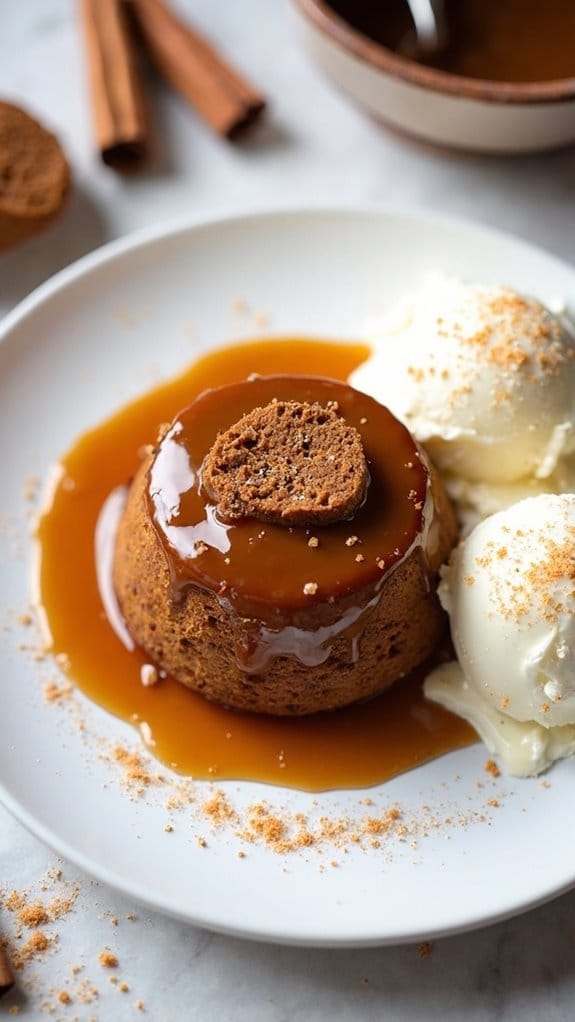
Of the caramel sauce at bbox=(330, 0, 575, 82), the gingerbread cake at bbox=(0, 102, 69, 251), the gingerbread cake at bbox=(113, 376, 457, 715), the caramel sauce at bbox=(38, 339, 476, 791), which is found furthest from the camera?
the caramel sauce at bbox=(330, 0, 575, 82)

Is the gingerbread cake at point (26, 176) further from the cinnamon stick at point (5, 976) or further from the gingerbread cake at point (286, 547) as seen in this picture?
the cinnamon stick at point (5, 976)

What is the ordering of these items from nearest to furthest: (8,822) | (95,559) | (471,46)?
(8,822), (95,559), (471,46)

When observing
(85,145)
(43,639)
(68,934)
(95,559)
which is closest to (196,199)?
(85,145)

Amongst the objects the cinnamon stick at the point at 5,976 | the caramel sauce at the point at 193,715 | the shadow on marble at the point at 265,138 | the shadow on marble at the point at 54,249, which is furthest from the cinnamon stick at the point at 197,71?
the cinnamon stick at the point at 5,976

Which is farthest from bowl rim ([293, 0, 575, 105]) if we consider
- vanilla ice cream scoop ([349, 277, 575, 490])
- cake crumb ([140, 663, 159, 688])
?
cake crumb ([140, 663, 159, 688])

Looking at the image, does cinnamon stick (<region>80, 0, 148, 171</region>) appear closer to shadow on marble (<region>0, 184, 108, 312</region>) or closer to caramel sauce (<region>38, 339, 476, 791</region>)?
shadow on marble (<region>0, 184, 108, 312</region>)

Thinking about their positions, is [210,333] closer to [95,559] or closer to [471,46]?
[95,559]

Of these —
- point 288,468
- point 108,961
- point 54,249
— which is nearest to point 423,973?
point 108,961
